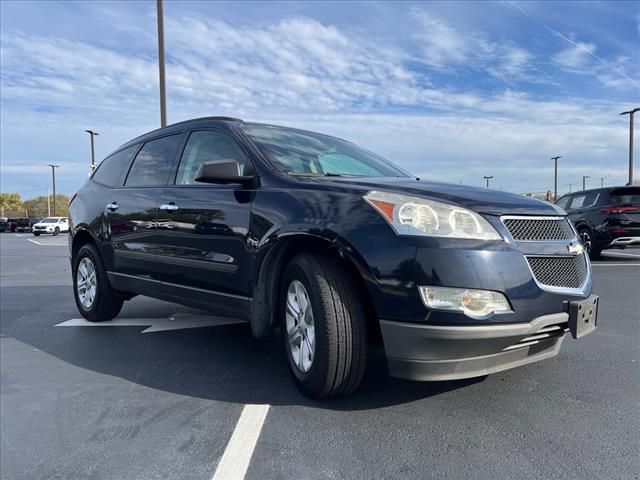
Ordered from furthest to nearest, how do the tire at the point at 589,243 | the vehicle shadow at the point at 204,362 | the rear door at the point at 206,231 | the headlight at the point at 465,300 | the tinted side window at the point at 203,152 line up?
1. the tire at the point at 589,243
2. the tinted side window at the point at 203,152
3. the rear door at the point at 206,231
4. the vehicle shadow at the point at 204,362
5. the headlight at the point at 465,300

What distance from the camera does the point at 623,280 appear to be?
762cm

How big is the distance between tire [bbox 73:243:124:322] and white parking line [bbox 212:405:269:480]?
2.71 metres

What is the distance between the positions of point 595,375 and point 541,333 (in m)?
1.11

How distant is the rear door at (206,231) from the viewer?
3383 mm

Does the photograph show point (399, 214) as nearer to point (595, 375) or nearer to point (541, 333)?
point (541, 333)

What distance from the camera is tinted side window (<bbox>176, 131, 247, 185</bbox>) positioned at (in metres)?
3.72

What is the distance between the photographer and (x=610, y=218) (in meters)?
10.4

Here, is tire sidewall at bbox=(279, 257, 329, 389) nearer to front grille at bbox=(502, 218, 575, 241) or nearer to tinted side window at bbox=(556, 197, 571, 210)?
front grille at bbox=(502, 218, 575, 241)

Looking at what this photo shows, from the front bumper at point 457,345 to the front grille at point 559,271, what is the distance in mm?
186

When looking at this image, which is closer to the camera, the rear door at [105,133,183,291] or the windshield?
the windshield

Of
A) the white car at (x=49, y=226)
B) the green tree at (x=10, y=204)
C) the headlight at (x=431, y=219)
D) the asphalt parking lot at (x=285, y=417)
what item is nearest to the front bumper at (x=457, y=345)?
the asphalt parking lot at (x=285, y=417)

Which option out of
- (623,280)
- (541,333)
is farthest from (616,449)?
(623,280)

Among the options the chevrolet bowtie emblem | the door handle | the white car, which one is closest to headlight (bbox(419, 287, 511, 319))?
the chevrolet bowtie emblem

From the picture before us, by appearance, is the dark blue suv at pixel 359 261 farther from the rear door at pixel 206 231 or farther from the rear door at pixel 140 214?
the rear door at pixel 140 214
